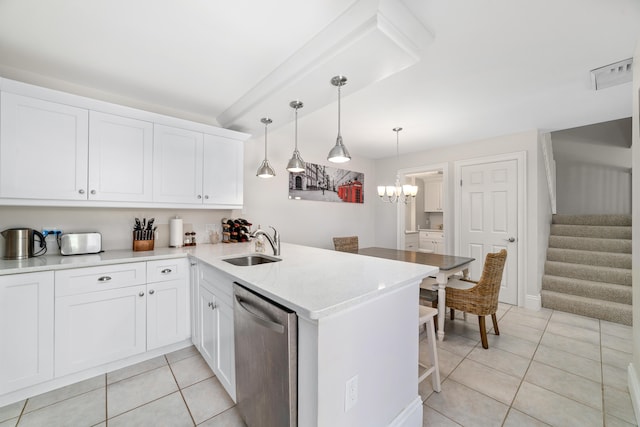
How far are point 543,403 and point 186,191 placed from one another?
336cm

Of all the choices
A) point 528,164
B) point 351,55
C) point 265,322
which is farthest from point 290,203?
point 528,164

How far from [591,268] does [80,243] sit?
5.89 metres

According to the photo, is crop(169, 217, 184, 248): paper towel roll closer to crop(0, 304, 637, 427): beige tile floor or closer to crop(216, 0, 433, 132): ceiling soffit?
crop(0, 304, 637, 427): beige tile floor

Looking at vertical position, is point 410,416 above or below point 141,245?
below

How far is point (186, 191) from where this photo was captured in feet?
8.67

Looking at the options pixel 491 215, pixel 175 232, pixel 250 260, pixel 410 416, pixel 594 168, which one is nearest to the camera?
pixel 410 416

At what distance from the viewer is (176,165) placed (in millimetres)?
2578

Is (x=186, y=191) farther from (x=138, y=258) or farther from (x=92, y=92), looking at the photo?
(x=92, y=92)

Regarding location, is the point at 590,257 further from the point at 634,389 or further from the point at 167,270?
the point at 167,270

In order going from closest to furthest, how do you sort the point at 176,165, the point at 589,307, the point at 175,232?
the point at 176,165 < the point at 175,232 < the point at 589,307

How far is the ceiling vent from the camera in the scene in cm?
194

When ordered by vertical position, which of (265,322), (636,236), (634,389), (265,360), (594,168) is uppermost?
(594,168)

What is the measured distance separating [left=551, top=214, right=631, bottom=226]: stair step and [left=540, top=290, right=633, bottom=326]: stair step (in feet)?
5.50

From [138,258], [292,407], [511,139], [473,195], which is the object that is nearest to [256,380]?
[292,407]
